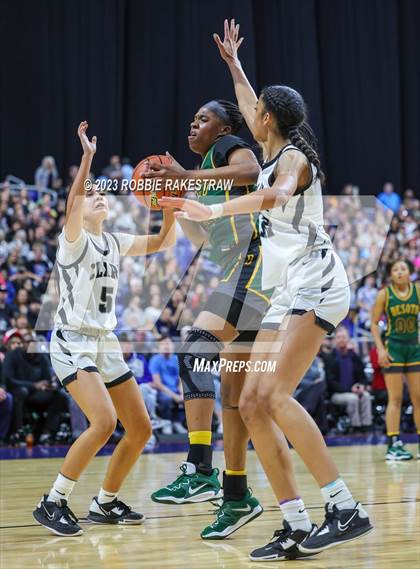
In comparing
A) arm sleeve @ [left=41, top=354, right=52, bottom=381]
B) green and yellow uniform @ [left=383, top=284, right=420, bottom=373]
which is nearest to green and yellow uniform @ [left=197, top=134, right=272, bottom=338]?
green and yellow uniform @ [left=383, top=284, right=420, bottom=373]

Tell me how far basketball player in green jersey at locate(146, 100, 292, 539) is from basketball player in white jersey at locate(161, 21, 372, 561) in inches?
18.5

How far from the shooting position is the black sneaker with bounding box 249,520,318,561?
161 inches

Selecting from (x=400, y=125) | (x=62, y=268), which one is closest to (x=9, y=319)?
(x=62, y=268)

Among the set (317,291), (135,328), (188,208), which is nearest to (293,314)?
(317,291)

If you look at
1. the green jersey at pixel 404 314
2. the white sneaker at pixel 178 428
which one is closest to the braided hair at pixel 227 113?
the green jersey at pixel 404 314

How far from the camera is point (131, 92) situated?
868 inches

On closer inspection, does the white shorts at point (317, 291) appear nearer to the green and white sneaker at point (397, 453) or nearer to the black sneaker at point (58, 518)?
the black sneaker at point (58, 518)

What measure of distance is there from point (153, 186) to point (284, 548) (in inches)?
75.1

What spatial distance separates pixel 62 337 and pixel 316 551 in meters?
1.85

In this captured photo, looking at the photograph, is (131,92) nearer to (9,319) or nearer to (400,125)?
(400,125)

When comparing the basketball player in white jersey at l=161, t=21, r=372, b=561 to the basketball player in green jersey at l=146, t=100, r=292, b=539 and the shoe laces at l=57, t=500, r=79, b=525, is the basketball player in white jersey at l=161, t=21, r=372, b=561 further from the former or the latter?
the shoe laces at l=57, t=500, r=79, b=525

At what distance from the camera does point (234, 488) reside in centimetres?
475

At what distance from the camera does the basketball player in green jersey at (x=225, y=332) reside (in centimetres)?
478

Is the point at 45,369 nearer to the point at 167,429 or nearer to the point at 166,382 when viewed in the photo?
the point at 166,382
